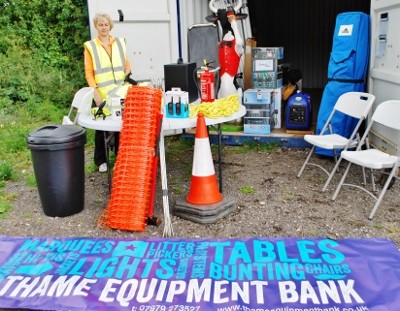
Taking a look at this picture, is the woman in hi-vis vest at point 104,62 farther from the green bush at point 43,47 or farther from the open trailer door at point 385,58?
the green bush at point 43,47

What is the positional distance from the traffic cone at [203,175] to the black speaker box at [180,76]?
0.44 meters

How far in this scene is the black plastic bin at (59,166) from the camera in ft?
13.4

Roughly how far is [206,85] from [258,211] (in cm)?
128

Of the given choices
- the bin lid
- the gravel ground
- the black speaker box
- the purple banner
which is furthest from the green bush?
the purple banner

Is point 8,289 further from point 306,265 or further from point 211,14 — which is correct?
point 211,14

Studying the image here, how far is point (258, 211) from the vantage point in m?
4.39

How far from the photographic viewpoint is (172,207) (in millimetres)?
4527

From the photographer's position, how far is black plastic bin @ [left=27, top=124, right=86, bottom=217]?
4.09 metres

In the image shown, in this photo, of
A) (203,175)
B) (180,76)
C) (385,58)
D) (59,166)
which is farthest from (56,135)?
(385,58)

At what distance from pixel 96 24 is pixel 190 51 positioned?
2104 millimetres

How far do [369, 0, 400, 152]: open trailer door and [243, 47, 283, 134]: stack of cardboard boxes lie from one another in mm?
1420

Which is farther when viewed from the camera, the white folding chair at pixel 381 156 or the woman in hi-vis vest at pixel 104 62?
the woman in hi-vis vest at pixel 104 62

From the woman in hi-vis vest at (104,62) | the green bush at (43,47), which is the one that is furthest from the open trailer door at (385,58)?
the green bush at (43,47)

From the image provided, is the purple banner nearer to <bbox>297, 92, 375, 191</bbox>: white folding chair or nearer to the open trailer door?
<bbox>297, 92, 375, 191</bbox>: white folding chair
